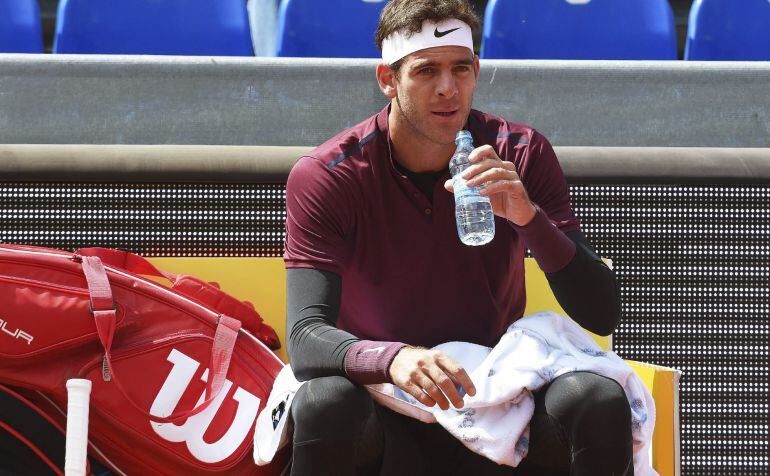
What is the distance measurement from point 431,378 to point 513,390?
0.15m

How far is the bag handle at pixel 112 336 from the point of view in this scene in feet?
5.67

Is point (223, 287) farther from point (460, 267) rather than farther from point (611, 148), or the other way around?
point (611, 148)

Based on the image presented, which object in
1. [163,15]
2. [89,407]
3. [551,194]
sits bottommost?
[89,407]

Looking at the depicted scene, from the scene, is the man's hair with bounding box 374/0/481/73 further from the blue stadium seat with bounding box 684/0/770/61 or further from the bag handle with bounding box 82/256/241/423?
the blue stadium seat with bounding box 684/0/770/61

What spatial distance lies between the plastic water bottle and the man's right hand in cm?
28

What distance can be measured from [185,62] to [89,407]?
3.80 ft

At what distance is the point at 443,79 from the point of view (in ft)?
5.98

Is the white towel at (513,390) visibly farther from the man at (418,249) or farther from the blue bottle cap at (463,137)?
the blue bottle cap at (463,137)

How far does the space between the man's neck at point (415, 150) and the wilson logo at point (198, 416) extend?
517mm

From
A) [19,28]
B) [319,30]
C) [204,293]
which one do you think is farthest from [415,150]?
[19,28]

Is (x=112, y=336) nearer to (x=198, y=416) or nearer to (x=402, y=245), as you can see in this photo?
(x=198, y=416)

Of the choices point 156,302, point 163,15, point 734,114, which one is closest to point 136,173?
point 156,302

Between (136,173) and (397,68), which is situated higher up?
(397,68)

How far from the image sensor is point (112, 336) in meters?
1.75
